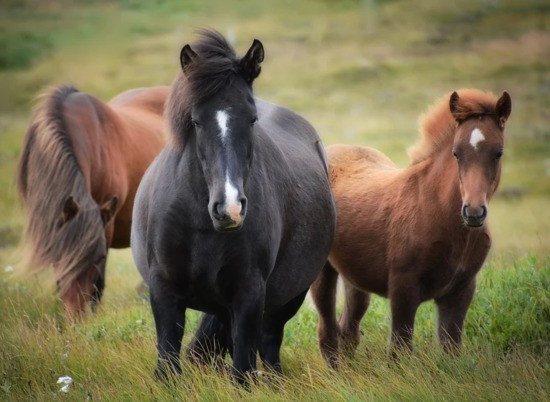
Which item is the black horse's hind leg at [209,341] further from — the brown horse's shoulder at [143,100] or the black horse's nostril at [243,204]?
the brown horse's shoulder at [143,100]

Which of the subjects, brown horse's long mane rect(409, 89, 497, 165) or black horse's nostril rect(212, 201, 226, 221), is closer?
black horse's nostril rect(212, 201, 226, 221)

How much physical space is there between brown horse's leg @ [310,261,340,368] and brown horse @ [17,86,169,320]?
184 cm

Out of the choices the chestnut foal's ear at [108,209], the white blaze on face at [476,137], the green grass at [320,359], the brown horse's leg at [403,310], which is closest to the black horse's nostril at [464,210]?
the white blaze on face at [476,137]

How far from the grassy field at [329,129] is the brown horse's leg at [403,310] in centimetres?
17

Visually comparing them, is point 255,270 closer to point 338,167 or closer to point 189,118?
point 189,118

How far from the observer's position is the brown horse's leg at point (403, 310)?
552 centimetres

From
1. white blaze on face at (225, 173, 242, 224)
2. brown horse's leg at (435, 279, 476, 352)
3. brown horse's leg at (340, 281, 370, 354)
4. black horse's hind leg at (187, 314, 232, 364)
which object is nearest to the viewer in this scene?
white blaze on face at (225, 173, 242, 224)

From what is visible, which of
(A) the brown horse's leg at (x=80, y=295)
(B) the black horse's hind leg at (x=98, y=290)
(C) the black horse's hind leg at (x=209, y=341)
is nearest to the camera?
(C) the black horse's hind leg at (x=209, y=341)

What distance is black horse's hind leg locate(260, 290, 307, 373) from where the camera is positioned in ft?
17.6

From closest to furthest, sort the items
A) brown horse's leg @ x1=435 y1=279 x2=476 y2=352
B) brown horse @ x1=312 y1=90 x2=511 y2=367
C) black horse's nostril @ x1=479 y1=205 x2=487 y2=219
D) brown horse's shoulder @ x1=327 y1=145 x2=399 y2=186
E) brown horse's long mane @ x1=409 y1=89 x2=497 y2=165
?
1. black horse's nostril @ x1=479 y1=205 x2=487 y2=219
2. brown horse @ x1=312 y1=90 x2=511 y2=367
3. brown horse's long mane @ x1=409 y1=89 x2=497 y2=165
4. brown horse's leg @ x1=435 y1=279 x2=476 y2=352
5. brown horse's shoulder @ x1=327 y1=145 x2=399 y2=186

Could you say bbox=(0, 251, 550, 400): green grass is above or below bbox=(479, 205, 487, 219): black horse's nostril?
below

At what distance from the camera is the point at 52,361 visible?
5055 millimetres

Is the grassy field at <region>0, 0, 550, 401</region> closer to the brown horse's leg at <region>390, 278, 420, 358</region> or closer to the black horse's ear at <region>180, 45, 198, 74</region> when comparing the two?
the brown horse's leg at <region>390, 278, 420, 358</region>

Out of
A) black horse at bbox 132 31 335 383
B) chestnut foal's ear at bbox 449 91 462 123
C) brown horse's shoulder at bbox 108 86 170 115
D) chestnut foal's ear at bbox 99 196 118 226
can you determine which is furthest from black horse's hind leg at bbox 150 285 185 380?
brown horse's shoulder at bbox 108 86 170 115
